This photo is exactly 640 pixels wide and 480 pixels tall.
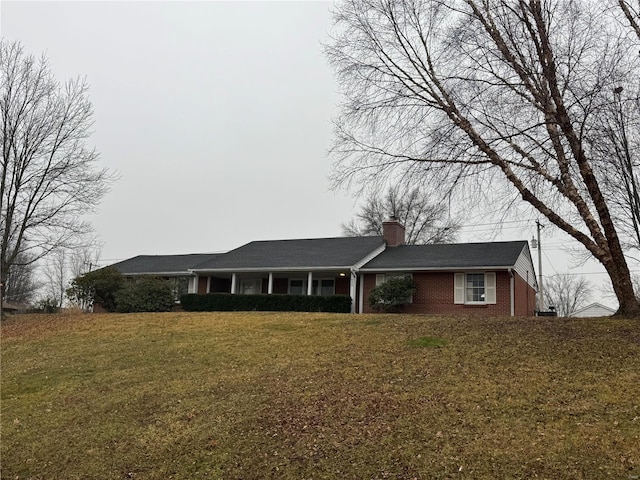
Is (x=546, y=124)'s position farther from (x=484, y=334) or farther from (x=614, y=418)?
(x=614, y=418)

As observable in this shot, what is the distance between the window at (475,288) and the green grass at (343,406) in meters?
6.88

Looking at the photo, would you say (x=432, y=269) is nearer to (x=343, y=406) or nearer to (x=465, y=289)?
(x=465, y=289)

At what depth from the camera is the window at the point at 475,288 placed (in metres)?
21.9

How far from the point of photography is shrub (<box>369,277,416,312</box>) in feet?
74.1

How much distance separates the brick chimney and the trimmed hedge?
5773mm

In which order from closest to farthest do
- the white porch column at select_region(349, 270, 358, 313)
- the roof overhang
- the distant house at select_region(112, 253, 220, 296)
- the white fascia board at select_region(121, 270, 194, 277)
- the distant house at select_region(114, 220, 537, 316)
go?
the distant house at select_region(114, 220, 537, 316) < the white porch column at select_region(349, 270, 358, 313) < the white fascia board at select_region(121, 270, 194, 277) < the roof overhang < the distant house at select_region(112, 253, 220, 296)

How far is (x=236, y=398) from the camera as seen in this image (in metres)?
9.81

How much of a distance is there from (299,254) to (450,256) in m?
7.88

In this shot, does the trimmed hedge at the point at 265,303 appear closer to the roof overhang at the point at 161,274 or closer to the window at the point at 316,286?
the window at the point at 316,286

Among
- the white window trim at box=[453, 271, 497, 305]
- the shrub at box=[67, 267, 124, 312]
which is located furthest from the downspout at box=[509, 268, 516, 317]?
the shrub at box=[67, 267, 124, 312]

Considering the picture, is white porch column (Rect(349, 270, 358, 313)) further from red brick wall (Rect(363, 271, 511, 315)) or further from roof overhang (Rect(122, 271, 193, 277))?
roof overhang (Rect(122, 271, 193, 277))

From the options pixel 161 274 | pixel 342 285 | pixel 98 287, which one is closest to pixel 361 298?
pixel 342 285

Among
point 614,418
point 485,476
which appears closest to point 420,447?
point 485,476

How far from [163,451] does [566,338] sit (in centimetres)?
885
